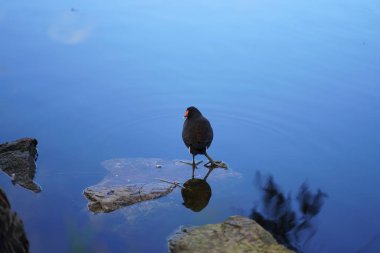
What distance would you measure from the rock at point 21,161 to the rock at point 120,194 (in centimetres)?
65

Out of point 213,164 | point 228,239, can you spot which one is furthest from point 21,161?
point 228,239

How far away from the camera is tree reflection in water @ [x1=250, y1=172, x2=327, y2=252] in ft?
17.2

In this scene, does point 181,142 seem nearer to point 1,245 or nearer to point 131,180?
point 131,180

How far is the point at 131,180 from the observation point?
5949 millimetres

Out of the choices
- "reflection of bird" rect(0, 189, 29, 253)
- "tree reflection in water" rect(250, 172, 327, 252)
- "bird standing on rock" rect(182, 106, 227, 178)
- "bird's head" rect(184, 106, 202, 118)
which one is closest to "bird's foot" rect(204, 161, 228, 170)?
"bird standing on rock" rect(182, 106, 227, 178)

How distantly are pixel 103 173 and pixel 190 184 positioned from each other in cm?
96

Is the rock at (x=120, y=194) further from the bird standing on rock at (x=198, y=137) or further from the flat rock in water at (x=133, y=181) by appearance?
the bird standing on rock at (x=198, y=137)

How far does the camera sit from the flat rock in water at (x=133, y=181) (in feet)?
17.7

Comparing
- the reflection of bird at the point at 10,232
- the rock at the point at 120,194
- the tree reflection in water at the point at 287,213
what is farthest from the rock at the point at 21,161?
the tree reflection in water at the point at 287,213

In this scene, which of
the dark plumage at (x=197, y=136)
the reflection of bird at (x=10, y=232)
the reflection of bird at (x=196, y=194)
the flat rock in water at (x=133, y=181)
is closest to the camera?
the reflection of bird at (x=10, y=232)

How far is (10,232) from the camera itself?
345 centimetres

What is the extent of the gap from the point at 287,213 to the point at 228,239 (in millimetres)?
1146

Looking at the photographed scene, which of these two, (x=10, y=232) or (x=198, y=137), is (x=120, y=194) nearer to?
(x=198, y=137)

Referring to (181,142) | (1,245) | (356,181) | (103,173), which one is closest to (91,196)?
(103,173)
